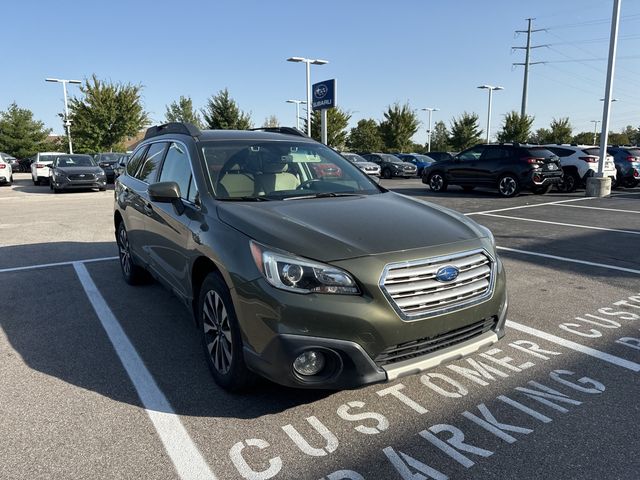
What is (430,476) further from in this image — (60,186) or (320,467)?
(60,186)

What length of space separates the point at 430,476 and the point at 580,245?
6923mm

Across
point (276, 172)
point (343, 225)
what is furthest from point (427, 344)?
point (276, 172)

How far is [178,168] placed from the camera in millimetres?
4203

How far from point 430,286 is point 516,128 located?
148 ft

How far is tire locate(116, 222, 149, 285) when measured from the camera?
18.5 ft

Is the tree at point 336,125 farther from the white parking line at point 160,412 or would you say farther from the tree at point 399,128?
the white parking line at point 160,412

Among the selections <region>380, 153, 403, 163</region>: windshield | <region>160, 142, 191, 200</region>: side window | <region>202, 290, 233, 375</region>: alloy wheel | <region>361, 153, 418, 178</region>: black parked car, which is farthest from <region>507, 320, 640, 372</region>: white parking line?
<region>380, 153, 403, 163</region>: windshield

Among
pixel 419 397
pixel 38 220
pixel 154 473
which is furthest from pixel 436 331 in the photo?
pixel 38 220

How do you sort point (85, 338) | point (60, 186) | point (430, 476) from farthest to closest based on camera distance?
point (60, 186), point (85, 338), point (430, 476)

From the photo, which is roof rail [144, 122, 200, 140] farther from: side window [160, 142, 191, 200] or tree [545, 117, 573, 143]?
tree [545, 117, 573, 143]

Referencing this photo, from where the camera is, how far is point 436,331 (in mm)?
2781

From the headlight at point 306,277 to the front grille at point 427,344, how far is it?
39 cm

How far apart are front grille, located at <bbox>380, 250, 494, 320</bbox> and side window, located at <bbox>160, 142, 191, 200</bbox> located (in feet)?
6.22

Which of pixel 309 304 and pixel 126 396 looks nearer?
pixel 309 304
